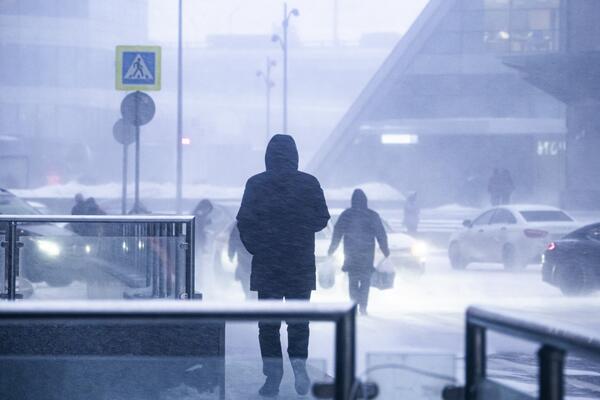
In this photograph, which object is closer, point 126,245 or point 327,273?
point 126,245

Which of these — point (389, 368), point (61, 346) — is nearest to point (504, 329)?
point (389, 368)

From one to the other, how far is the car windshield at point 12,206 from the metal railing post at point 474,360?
14353mm

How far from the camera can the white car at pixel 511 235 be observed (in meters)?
20.5

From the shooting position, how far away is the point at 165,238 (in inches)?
341

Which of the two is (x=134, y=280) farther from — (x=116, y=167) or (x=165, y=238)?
(x=116, y=167)

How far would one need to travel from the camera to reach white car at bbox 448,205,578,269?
20500mm

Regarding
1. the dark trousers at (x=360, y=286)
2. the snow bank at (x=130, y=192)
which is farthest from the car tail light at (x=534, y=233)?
the snow bank at (x=130, y=192)

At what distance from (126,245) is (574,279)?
9.72 metres

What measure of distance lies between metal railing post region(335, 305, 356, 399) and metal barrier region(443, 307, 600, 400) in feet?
1.24

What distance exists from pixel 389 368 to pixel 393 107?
5393 centimetres

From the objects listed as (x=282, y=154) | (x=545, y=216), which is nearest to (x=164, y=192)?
(x=545, y=216)

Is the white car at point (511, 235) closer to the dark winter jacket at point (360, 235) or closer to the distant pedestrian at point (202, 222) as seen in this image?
the distant pedestrian at point (202, 222)

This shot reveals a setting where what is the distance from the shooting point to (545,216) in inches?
852

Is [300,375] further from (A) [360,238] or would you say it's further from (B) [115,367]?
(A) [360,238]
